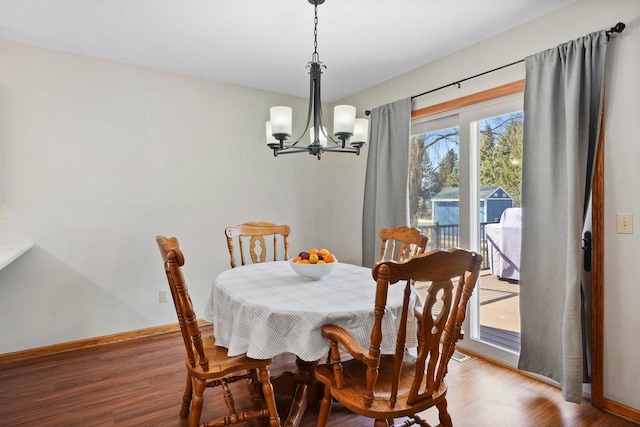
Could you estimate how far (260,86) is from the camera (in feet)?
12.4

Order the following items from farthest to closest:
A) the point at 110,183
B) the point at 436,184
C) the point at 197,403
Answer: the point at 436,184 → the point at 110,183 → the point at 197,403

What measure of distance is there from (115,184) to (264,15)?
6.26 ft

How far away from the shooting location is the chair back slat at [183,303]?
1.48 meters

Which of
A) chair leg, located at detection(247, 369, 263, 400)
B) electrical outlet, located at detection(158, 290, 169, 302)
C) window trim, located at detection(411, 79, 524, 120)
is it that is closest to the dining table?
chair leg, located at detection(247, 369, 263, 400)

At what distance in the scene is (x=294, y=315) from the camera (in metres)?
1.56

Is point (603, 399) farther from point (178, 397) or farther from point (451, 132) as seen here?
point (178, 397)

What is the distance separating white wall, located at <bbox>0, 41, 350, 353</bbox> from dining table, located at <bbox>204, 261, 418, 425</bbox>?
153cm


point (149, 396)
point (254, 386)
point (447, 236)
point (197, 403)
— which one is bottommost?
point (149, 396)

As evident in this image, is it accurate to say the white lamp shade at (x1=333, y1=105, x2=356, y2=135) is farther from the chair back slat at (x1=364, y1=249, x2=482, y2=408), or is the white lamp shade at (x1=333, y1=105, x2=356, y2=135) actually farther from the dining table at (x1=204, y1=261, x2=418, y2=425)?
the chair back slat at (x1=364, y1=249, x2=482, y2=408)

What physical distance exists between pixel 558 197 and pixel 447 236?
104cm

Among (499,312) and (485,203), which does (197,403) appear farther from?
(485,203)

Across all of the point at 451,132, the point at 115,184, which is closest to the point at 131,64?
the point at 115,184

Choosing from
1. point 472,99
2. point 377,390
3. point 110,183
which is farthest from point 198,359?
point 472,99

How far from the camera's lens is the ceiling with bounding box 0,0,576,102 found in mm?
2285
